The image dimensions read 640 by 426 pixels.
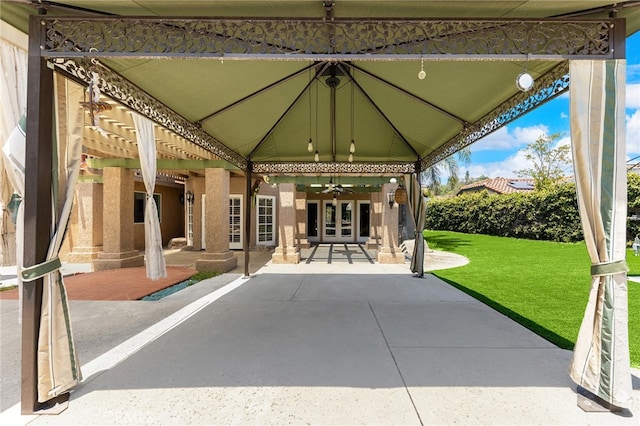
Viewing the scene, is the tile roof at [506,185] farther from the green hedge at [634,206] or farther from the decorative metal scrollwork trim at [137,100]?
the decorative metal scrollwork trim at [137,100]

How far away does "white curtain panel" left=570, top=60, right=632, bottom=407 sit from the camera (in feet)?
7.59

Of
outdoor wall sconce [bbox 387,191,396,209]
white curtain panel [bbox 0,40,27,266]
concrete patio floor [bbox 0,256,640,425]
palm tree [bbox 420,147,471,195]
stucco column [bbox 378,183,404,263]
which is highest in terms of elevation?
palm tree [bbox 420,147,471,195]

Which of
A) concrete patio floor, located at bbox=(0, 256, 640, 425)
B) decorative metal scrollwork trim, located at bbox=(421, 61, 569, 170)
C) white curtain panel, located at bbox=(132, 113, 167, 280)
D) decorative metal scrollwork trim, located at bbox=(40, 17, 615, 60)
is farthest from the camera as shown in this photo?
white curtain panel, located at bbox=(132, 113, 167, 280)

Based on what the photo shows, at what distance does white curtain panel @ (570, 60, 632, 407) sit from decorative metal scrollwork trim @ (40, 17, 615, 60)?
0.98 feet

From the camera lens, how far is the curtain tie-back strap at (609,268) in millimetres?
2332

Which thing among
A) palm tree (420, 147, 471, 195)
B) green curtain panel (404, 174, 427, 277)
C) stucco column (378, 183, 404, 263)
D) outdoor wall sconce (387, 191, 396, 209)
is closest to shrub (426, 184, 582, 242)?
palm tree (420, 147, 471, 195)

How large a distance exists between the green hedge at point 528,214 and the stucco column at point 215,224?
17193 millimetres

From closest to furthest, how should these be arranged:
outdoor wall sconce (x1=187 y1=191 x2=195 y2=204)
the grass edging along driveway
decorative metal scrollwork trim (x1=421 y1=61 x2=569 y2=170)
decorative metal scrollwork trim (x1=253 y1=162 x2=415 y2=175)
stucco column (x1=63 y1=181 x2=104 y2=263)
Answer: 1. decorative metal scrollwork trim (x1=421 y1=61 x2=569 y2=170)
2. the grass edging along driveway
3. decorative metal scrollwork trim (x1=253 y1=162 x2=415 y2=175)
4. stucco column (x1=63 y1=181 x2=104 y2=263)
5. outdoor wall sconce (x1=187 y1=191 x2=195 y2=204)

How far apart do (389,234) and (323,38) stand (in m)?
8.30

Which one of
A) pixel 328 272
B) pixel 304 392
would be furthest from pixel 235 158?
pixel 304 392

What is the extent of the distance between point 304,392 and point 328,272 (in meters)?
5.67

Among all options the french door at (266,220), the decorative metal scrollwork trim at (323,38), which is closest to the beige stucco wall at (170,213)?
the french door at (266,220)

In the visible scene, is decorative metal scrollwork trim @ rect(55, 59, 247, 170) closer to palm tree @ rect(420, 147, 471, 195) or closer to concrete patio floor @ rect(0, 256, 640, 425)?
concrete patio floor @ rect(0, 256, 640, 425)

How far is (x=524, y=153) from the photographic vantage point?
24.3m
